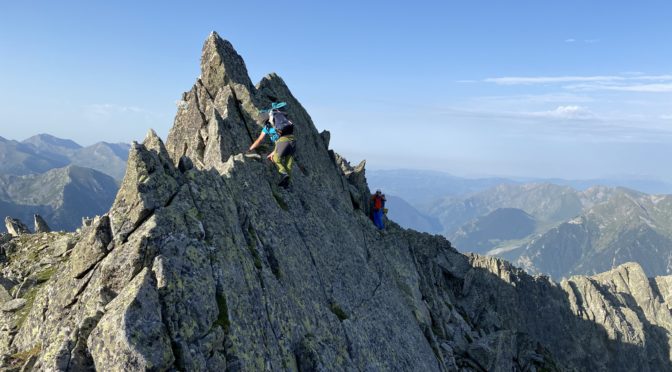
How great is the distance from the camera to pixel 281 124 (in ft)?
85.5

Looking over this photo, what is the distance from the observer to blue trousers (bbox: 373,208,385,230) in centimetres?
4762

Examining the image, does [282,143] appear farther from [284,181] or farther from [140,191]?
[140,191]

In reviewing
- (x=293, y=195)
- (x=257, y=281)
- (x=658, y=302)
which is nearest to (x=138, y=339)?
(x=257, y=281)

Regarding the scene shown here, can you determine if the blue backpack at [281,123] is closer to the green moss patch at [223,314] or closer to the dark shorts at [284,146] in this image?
the dark shorts at [284,146]

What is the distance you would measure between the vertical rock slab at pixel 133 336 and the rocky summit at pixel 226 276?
4 cm

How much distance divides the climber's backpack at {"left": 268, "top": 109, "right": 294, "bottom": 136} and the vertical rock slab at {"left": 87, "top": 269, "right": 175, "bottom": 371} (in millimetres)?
14391

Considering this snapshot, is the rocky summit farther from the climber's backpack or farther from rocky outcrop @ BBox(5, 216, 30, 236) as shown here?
rocky outcrop @ BBox(5, 216, 30, 236)

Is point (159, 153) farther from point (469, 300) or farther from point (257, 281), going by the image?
point (469, 300)

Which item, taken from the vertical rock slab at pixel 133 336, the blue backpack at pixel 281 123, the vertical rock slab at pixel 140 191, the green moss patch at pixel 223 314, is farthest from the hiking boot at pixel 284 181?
the vertical rock slab at pixel 133 336

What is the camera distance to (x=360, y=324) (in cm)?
2442

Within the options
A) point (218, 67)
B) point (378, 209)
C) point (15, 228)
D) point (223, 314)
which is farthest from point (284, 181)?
point (15, 228)

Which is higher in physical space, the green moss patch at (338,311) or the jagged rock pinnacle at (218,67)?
the jagged rock pinnacle at (218,67)

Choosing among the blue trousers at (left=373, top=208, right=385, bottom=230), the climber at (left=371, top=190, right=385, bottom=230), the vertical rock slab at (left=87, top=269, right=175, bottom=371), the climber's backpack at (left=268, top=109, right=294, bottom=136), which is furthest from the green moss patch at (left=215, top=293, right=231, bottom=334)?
the climber at (left=371, top=190, right=385, bottom=230)

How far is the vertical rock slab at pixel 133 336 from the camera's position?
39.4 ft
